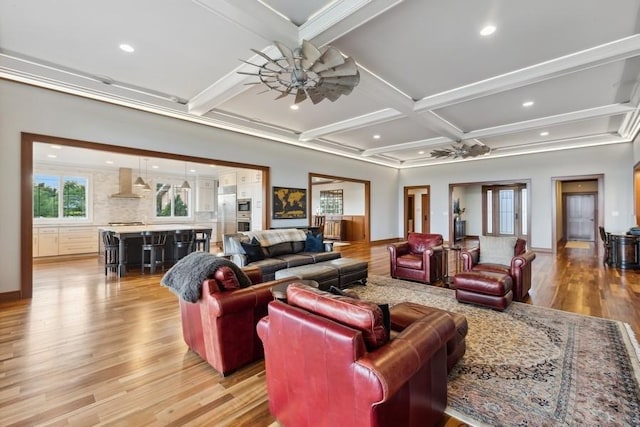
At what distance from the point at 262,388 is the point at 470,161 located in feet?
32.0

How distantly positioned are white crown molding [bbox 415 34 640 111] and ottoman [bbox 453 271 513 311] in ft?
8.63

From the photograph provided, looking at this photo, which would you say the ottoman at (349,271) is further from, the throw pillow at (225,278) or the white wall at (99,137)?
the white wall at (99,137)

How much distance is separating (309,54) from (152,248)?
5.20m

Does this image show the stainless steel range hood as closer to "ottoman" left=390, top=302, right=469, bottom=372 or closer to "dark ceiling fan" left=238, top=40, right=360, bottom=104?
"dark ceiling fan" left=238, top=40, right=360, bottom=104

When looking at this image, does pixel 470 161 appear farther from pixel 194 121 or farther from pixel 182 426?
pixel 182 426

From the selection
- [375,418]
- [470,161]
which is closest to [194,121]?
[375,418]

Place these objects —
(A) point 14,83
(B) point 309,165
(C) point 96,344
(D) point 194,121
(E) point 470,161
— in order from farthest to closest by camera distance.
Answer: (E) point 470,161 → (B) point 309,165 → (D) point 194,121 → (A) point 14,83 → (C) point 96,344

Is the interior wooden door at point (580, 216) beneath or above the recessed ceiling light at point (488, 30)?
beneath

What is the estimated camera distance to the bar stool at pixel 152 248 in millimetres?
5957

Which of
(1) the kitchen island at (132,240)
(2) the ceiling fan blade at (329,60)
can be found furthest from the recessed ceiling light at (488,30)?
(1) the kitchen island at (132,240)

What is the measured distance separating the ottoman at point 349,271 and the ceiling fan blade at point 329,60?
2.69 meters

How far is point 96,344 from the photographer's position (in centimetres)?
279

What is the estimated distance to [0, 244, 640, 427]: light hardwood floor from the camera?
187cm

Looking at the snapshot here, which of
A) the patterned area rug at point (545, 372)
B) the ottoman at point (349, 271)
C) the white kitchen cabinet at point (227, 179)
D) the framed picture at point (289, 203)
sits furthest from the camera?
the white kitchen cabinet at point (227, 179)
